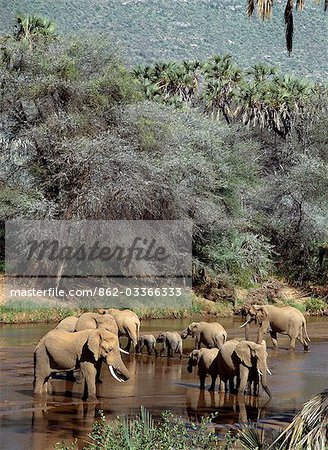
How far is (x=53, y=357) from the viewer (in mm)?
18375

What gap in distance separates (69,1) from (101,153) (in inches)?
3363

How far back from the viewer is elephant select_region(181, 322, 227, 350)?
79.0ft

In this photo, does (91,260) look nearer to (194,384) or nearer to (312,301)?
(312,301)

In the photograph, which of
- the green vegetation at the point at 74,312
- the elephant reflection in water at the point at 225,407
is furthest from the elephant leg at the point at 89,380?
the green vegetation at the point at 74,312

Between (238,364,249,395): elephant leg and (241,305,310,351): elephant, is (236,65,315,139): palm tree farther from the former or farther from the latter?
(238,364,249,395): elephant leg

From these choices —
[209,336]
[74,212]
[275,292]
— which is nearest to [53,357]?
[209,336]

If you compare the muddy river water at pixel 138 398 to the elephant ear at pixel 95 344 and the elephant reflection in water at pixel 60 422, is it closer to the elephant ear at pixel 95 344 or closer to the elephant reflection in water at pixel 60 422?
the elephant reflection in water at pixel 60 422

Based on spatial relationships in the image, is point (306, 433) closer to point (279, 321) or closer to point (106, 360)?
point (106, 360)

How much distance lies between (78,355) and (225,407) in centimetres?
298

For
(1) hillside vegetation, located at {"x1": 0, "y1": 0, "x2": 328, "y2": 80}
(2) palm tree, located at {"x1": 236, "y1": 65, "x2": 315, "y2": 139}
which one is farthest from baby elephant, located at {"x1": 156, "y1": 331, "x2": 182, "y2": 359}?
(1) hillside vegetation, located at {"x1": 0, "y1": 0, "x2": 328, "y2": 80}

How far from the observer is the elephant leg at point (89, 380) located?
58.4ft

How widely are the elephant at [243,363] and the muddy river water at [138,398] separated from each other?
15.2 inches

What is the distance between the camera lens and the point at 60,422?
15.9 m

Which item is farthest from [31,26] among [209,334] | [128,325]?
[209,334]
